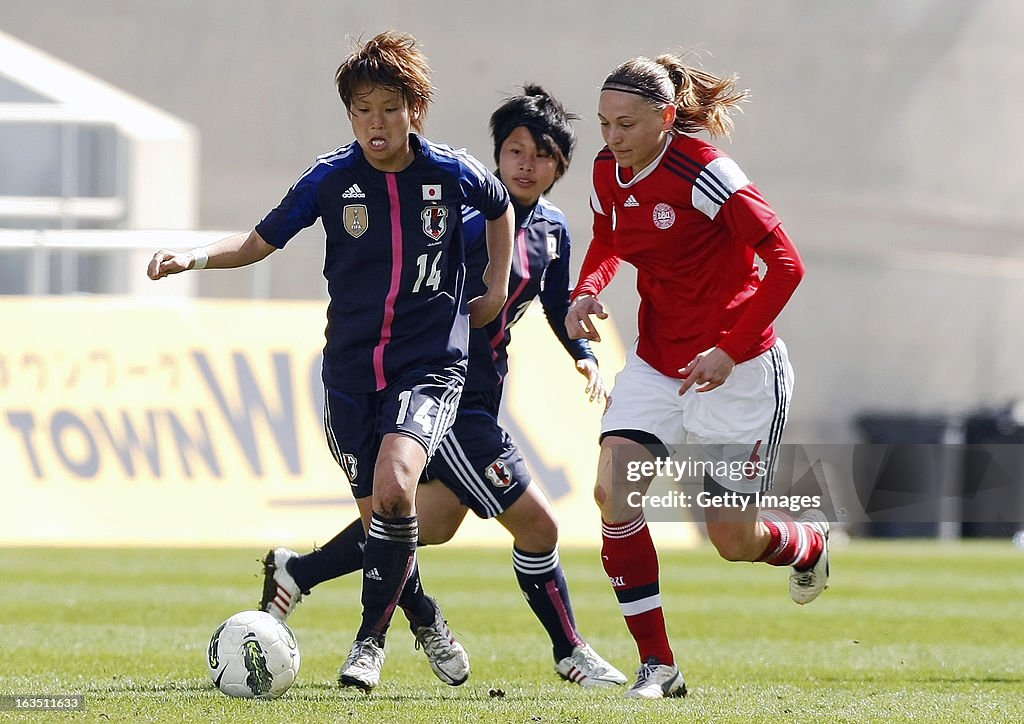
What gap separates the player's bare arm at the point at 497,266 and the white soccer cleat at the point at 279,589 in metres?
1.19

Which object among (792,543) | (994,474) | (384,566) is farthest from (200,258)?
(994,474)

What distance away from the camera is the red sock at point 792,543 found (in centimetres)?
517

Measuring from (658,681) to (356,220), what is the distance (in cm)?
174

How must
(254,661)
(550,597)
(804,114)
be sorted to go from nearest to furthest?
(254,661) < (550,597) < (804,114)

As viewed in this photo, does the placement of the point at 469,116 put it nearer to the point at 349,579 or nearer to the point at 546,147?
the point at 349,579

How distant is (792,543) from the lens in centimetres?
526

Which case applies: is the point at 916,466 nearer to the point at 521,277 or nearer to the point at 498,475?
the point at 521,277

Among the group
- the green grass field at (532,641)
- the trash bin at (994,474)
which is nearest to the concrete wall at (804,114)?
the trash bin at (994,474)

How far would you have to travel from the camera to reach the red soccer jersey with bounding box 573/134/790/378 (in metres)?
4.68

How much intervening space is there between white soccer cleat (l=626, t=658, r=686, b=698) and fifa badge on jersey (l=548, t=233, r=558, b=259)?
1.55 metres

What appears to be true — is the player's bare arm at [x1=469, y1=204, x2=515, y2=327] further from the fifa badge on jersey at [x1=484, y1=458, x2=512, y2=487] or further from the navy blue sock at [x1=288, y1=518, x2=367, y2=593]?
the navy blue sock at [x1=288, y1=518, x2=367, y2=593]

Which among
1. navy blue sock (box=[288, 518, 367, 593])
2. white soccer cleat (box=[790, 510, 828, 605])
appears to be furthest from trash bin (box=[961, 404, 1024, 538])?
navy blue sock (box=[288, 518, 367, 593])

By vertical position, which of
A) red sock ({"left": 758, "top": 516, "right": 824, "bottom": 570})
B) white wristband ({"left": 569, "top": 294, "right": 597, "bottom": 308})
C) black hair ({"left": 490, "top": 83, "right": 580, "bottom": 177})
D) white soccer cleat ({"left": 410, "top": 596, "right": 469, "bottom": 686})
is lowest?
white soccer cleat ({"left": 410, "top": 596, "right": 469, "bottom": 686})

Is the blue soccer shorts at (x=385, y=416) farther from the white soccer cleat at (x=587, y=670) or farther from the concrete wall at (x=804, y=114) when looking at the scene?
the concrete wall at (x=804, y=114)
